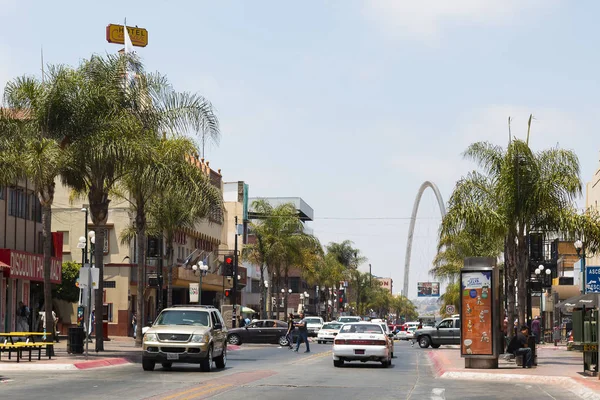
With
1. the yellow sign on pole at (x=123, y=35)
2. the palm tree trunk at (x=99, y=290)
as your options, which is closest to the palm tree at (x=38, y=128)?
the palm tree trunk at (x=99, y=290)

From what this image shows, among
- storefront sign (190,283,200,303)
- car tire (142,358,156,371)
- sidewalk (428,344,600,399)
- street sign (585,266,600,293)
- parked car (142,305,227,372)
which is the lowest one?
sidewalk (428,344,600,399)

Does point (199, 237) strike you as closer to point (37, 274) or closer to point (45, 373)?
point (37, 274)

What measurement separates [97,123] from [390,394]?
57.0 feet

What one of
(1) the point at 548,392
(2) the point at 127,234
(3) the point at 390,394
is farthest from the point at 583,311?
(2) the point at 127,234

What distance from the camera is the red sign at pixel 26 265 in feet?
150

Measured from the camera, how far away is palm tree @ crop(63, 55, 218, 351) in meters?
33.7

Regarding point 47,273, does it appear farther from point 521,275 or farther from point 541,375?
point 541,375

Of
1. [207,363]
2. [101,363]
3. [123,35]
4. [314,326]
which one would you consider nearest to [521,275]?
[207,363]

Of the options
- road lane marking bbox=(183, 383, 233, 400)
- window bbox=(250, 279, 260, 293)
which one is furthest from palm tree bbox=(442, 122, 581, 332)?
window bbox=(250, 279, 260, 293)

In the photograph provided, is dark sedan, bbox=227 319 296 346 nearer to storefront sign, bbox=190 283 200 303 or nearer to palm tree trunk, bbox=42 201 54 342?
storefront sign, bbox=190 283 200 303

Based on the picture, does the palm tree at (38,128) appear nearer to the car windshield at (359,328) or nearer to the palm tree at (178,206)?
the palm tree at (178,206)

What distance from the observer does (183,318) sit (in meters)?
28.6

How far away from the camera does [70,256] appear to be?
70.5 metres

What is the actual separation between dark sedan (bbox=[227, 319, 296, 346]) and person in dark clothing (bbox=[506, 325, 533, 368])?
2611 cm
